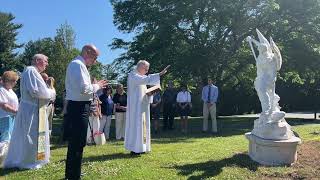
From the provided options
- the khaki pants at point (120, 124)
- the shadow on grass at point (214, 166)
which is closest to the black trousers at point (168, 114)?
the khaki pants at point (120, 124)

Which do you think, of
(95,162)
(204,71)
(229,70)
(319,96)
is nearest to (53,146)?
(95,162)

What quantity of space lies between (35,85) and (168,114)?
37.8 ft

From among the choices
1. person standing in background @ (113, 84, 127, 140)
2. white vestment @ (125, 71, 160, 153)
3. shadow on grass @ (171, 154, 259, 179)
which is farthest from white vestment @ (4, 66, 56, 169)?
person standing in background @ (113, 84, 127, 140)

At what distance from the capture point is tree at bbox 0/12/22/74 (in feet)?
198

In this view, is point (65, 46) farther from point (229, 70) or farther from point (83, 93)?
point (83, 93)

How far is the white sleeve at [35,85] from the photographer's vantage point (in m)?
9.37

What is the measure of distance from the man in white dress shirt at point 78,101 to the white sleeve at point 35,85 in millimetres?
1376

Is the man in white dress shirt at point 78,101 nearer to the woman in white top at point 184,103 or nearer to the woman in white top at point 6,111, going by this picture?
the woman in white top at point 6,111

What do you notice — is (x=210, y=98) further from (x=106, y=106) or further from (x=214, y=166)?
(x=214, y=166)

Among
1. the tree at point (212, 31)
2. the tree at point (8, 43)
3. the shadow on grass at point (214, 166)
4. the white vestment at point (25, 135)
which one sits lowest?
the shadow on grass at point (214, 166)

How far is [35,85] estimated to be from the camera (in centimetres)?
938

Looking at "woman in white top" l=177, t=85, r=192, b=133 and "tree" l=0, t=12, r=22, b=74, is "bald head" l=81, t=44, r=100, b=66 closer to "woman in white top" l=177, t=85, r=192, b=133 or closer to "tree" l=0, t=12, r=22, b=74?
"woman in white top" l=177, t=85, r=192, b=133

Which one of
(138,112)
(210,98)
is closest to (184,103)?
(210,98)

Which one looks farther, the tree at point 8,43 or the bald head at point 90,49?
the tree at point 8,43
